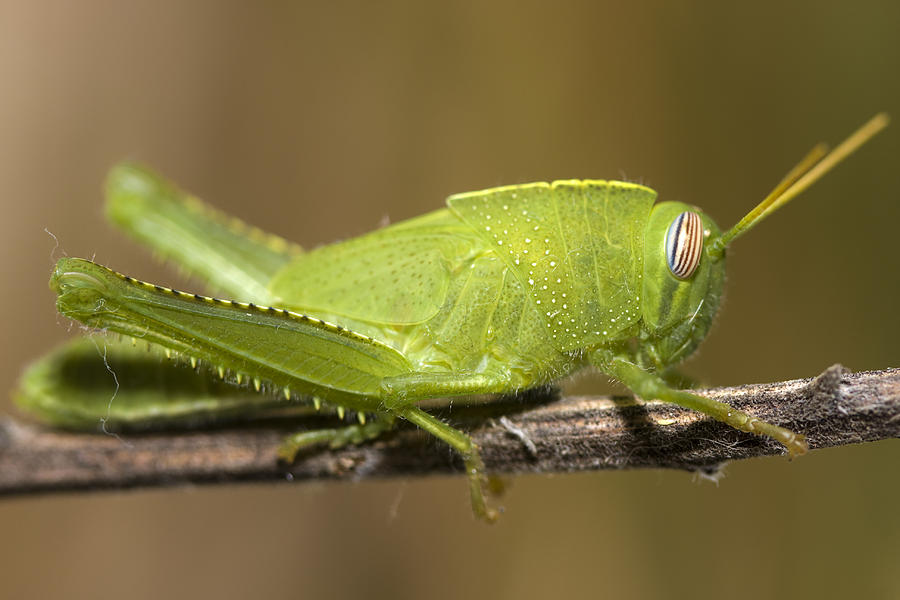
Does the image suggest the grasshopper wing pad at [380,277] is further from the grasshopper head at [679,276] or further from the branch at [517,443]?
the grasshopper head at [679,276]

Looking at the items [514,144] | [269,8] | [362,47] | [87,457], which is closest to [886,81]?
[514,144]

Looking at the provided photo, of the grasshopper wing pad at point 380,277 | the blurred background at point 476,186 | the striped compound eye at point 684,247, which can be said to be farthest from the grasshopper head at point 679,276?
the blurred background at point 476,186

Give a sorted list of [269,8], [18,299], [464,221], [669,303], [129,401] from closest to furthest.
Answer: [669,303] < [464,221] < [129,401] < [18,299] < [269,8]

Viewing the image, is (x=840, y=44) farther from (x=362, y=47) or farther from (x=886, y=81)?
(x=362, y=47)

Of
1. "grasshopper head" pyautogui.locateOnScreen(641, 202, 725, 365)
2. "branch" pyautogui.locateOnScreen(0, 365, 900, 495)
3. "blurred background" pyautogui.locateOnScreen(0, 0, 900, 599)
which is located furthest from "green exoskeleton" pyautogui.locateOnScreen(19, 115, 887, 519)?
"blurred background" pyautogui.locateOnScreen(0, 0, 900, 599)

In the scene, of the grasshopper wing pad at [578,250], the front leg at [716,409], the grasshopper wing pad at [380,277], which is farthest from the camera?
the grasshopper wing pad at [380,277]

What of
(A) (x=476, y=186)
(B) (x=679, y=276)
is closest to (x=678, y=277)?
(B) (x=679, y=276)
